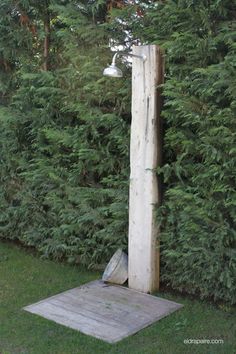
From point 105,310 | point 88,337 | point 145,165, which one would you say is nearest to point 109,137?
point 145,165

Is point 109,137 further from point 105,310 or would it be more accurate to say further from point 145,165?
point 105,310

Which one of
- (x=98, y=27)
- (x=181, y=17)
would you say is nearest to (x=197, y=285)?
(x=181, y=17)

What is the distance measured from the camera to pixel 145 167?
462 centimetres

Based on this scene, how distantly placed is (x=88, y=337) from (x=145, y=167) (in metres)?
1.72

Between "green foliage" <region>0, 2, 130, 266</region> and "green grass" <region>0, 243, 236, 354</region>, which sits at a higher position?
"green foliage" <region>0, 2, 130, 266</region>

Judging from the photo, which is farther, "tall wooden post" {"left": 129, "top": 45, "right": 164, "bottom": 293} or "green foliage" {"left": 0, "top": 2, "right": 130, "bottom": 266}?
"green foliage" {"left": 0, "top": 2, "right": 130, "bottom": 266}

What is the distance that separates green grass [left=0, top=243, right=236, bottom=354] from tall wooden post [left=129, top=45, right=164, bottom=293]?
0.33 m

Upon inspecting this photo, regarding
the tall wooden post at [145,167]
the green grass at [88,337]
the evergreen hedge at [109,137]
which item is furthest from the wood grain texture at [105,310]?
the evergreen hedge at [109,137]

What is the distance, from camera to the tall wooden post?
4531mm

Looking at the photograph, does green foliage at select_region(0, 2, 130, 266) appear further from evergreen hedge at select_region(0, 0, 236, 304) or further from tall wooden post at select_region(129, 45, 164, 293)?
tall wooden post at select_region(129, 45, 164, 293)

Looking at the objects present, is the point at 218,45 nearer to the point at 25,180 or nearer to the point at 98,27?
the point at 98,27

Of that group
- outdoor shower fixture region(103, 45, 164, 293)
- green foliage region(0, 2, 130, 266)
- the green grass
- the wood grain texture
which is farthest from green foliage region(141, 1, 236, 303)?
green foliage region(0, 2, 130, 266)

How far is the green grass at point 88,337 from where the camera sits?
140 inches

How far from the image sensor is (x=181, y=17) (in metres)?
4.34
